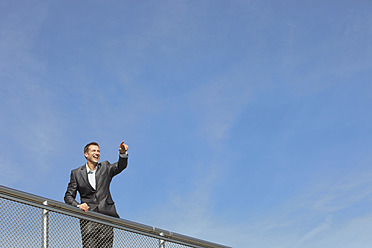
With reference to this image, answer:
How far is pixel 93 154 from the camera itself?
767 cm

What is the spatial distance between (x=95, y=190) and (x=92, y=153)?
514mm

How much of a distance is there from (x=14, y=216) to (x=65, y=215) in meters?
0.64

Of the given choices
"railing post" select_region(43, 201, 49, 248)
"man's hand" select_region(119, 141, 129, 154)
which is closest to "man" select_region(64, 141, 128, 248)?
"man's hand" select_region(119, 141, 129, 154)

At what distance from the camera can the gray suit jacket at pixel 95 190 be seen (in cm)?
743

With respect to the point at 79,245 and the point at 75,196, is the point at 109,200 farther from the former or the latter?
the point at 79,245

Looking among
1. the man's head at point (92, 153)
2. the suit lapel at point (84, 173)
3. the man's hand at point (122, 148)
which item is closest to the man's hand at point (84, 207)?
the suit lapel at point (84, 173)

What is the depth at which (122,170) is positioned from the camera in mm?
7801

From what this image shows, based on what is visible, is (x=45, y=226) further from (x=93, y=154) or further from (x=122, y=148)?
(x=122, y=148)

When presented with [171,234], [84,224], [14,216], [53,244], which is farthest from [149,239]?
[14,216]

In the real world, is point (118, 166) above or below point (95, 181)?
above

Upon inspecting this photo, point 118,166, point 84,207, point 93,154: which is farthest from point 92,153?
point 84,207

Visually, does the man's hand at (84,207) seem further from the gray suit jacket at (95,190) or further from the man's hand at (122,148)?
the man's hand at (122,148)

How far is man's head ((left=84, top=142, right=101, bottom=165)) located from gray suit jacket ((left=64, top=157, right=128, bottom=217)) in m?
0.12

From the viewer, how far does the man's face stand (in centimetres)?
766
